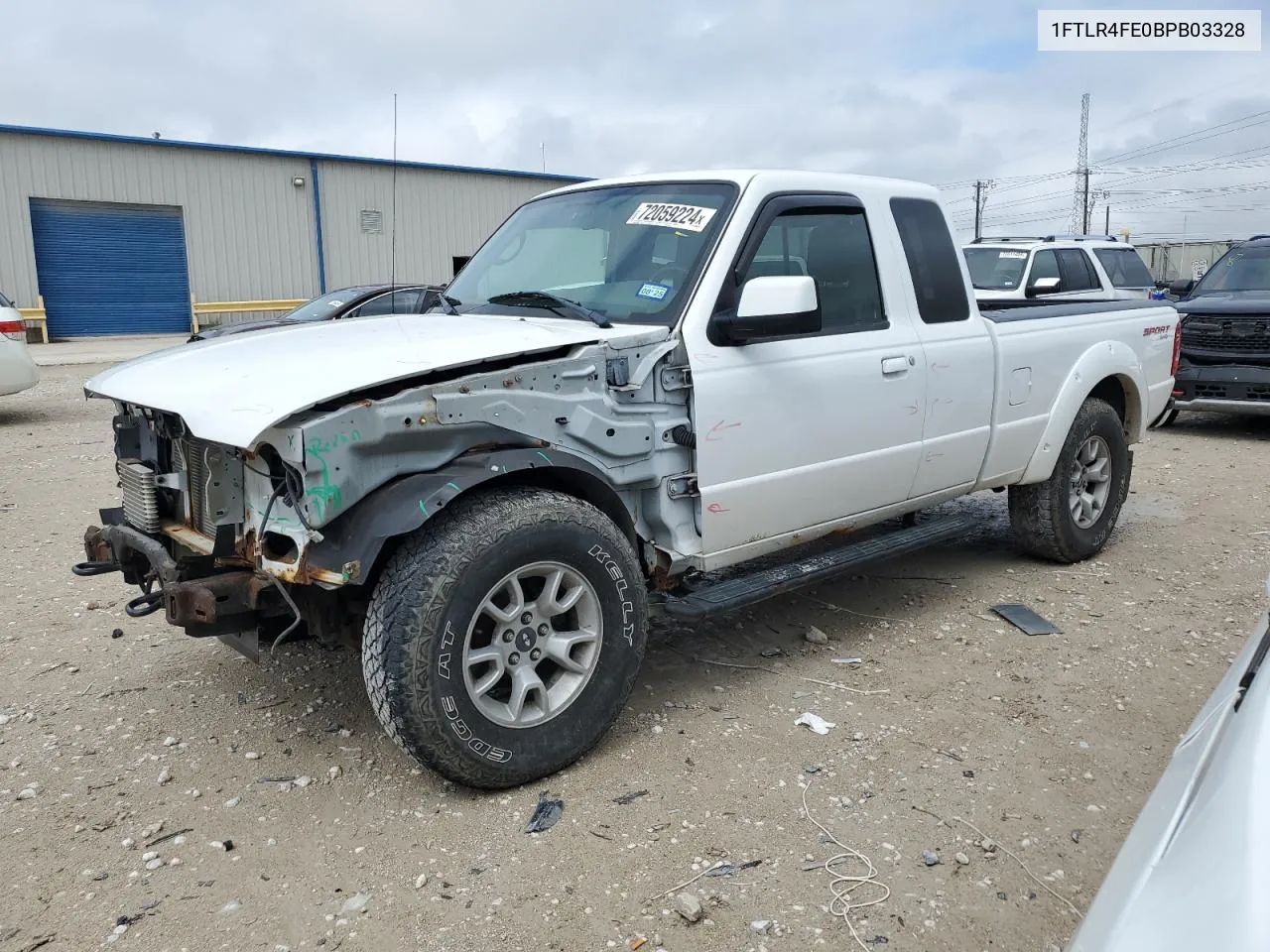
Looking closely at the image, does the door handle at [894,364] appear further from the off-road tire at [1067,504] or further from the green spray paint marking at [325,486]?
the green spray paint marking at [325,486]

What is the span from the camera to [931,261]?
4656mm

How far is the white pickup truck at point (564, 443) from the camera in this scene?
2.99 meters

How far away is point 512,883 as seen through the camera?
279 cm

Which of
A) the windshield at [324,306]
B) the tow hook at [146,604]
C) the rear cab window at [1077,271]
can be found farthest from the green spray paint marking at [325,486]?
the rear cab window at [1077,271]

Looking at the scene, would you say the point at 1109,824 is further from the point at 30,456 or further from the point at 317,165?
the point at 317,165

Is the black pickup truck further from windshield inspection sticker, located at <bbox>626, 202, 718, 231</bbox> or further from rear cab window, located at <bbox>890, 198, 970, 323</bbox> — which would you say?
windshield inspection sticker, located at <bbox>626, 202, 718, 231</bbox>

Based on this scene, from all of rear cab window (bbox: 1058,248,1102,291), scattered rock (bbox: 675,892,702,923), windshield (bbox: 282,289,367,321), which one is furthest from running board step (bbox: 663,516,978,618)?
windshield (bbox: 282,289,367,321)

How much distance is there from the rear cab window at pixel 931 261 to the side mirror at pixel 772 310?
108 centimetres

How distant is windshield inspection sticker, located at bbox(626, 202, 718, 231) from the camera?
3.90 meters

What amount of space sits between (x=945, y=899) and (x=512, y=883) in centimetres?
117

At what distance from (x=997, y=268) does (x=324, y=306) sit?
8844 mm

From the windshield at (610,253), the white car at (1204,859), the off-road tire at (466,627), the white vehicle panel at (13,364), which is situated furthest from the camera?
the white vehicle panel at (13,364)

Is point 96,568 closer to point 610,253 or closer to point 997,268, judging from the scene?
point 610,253

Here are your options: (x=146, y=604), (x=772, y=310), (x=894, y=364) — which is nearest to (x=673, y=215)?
(x=772, y=310)
